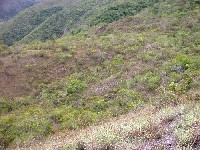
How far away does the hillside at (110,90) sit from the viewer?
5148 mm

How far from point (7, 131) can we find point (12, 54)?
45.7ft

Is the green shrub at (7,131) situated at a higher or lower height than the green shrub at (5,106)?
higher

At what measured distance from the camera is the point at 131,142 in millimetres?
4809

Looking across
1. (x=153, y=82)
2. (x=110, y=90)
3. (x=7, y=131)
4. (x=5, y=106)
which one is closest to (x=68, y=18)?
(x=5, y=106)

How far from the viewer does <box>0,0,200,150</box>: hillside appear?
5148 millimetres

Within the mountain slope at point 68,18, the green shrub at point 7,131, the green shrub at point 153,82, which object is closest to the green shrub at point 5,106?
the green shrub at point 7,131

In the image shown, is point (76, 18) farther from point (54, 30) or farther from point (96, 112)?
point (96, 112)

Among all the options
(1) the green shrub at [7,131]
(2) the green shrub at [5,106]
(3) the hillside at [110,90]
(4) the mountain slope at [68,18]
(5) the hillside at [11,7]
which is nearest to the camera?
(3) the hillside at [110,90]

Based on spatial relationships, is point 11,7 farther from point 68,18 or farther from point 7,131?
point 7,131

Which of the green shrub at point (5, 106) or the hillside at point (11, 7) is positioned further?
the hillside at point (11, 7)

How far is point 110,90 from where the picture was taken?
1614 centimetres

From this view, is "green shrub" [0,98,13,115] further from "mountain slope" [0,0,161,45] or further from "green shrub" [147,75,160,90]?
"mountain slope" [0,0,161,45]

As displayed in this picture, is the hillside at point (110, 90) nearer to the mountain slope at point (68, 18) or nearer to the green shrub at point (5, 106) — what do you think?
the green shrub at point (5, 106)

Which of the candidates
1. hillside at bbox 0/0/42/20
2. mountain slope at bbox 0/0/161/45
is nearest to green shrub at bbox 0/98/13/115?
mountain slope at bbox 0/0/161/45
